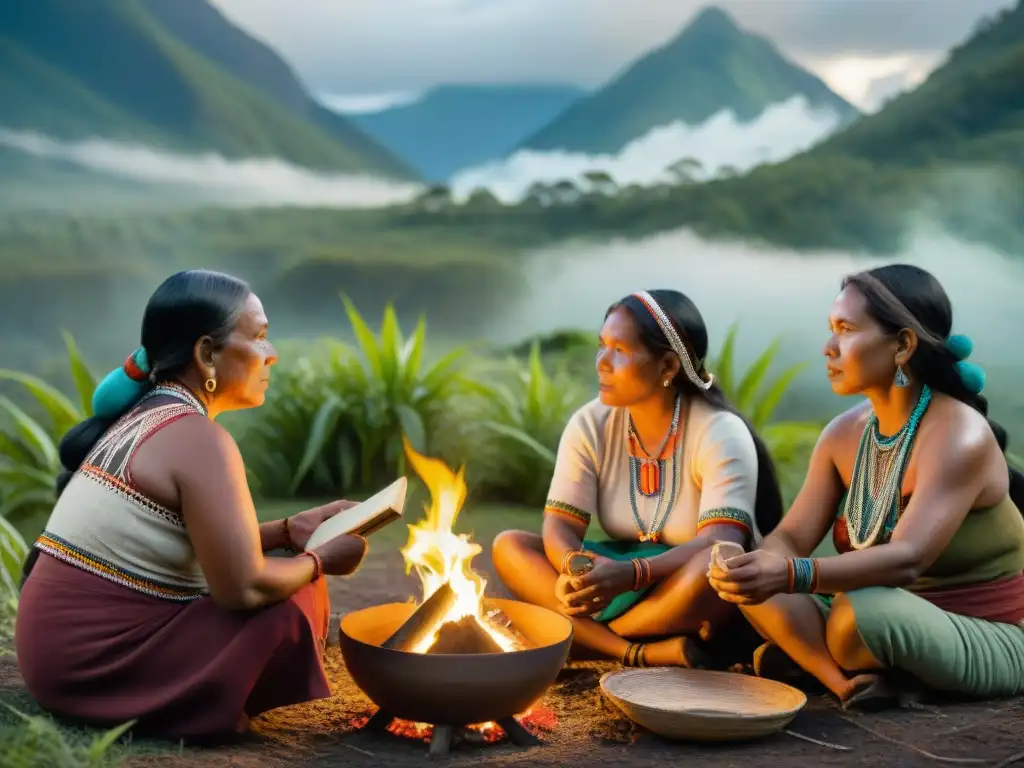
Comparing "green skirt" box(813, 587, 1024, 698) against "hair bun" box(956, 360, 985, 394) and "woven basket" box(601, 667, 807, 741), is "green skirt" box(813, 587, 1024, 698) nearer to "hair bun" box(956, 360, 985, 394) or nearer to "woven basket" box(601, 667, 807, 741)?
"woven basket" box(601, 667, 807, 741)

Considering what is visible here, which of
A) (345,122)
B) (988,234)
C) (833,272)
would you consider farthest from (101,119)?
(988,234)

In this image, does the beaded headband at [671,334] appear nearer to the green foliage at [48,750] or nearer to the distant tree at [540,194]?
the green foliage at [48,750]

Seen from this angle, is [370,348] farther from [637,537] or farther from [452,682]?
[452,682]

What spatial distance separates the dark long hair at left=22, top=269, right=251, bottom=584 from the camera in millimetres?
3117

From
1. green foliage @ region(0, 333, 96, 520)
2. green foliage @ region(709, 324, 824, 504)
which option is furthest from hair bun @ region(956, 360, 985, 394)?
green foliage @ region(0, 333, 96, 520)

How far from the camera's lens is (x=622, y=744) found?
3229mm

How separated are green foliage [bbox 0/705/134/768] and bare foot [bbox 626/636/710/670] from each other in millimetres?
1656

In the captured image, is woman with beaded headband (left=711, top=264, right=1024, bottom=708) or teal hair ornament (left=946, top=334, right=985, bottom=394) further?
teal hair ornament (left=946, top=334, right=985, bottom=394)

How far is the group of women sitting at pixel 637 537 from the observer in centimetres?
304

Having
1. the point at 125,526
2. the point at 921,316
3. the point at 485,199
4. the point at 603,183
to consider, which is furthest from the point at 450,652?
the point at 603,183

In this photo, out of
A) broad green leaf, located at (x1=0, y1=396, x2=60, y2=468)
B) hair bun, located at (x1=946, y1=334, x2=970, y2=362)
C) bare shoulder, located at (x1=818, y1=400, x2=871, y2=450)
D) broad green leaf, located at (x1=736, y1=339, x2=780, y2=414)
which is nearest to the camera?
hair bun, located at (x1=946, y1=334, x2=970, y2=362)

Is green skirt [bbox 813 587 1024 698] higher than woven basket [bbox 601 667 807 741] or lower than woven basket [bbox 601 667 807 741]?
higher

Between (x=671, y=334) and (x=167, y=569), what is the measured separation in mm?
1734

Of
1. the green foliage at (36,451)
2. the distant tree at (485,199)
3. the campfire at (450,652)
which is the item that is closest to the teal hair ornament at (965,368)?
the campfire at (450,652)
